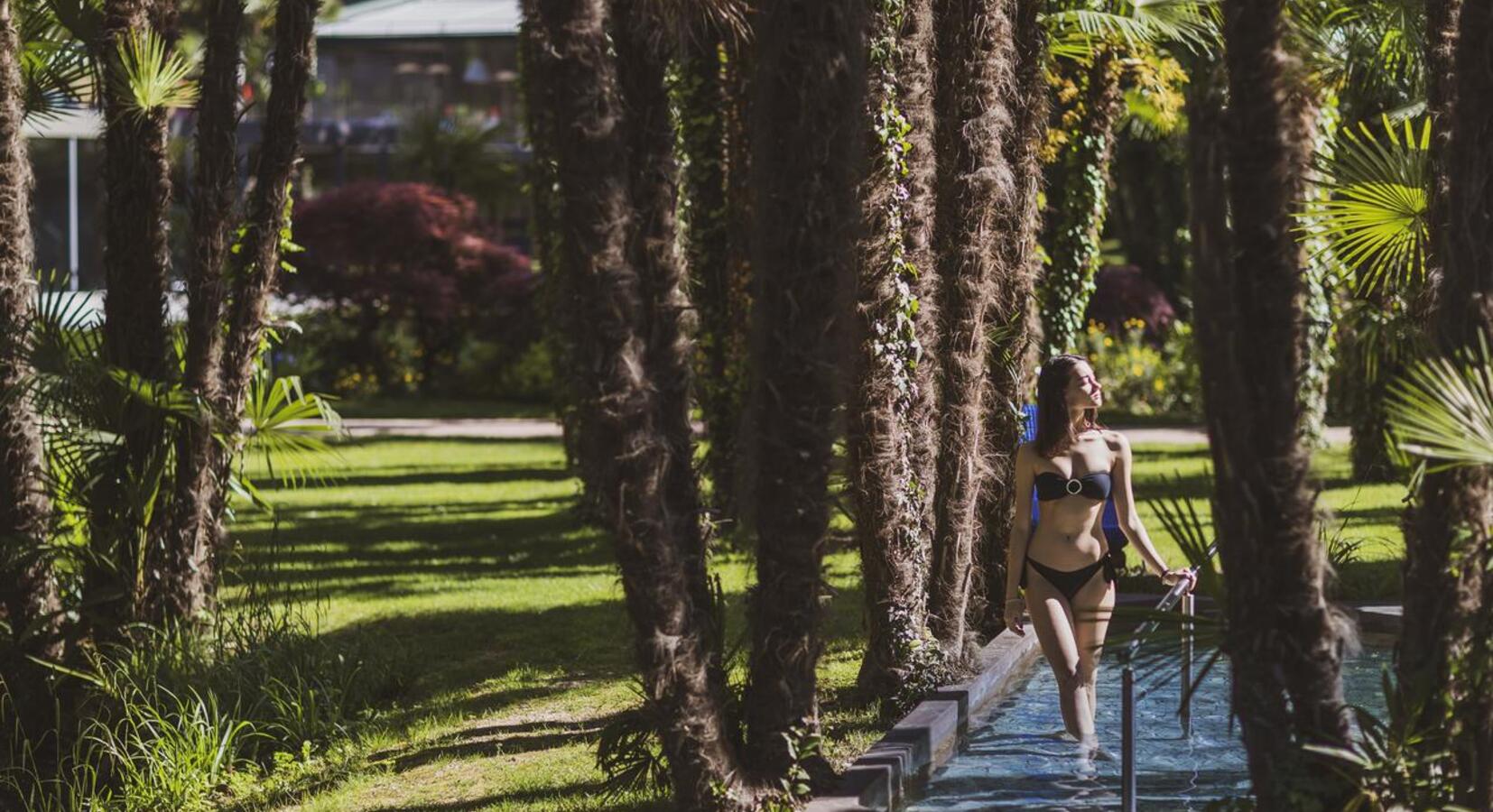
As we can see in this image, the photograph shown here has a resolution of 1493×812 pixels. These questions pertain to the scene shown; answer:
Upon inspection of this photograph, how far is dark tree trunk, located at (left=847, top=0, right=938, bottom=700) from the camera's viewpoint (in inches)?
281

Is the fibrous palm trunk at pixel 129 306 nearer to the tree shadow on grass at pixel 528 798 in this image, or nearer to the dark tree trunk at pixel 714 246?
the tree shadow on grass at pixel 528 798

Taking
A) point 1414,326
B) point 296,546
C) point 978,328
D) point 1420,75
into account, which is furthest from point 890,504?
point 296,546

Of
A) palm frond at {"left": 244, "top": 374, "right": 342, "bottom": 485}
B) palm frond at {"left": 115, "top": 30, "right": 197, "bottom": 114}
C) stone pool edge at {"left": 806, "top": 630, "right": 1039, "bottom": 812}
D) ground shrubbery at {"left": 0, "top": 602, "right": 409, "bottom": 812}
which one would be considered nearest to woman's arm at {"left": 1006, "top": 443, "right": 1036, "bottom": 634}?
stone pool edge at {"left": 806, "top": 630, "right": 1039, "bottom": 812}

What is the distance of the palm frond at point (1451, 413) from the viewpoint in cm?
430

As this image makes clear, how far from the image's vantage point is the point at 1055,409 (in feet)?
22.5

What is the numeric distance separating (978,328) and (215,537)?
4.04 m

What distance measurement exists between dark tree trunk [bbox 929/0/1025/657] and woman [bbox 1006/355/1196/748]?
705 mm

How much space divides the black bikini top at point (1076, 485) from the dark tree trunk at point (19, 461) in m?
4.92

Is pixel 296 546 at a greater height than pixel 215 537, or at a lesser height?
lesser

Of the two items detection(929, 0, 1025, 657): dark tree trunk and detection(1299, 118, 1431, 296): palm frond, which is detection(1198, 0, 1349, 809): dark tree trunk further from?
detection(929, 0, 1025, 657): dark tree trunk

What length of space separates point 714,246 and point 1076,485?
6.51m

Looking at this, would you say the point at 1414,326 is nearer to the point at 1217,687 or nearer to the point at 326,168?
the point at 1217,687

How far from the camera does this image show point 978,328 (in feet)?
25.0

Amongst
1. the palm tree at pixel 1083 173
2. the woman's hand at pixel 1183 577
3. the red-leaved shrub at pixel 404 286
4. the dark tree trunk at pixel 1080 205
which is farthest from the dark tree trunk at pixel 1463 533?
the red-leaved shrub at pixel 404 286
